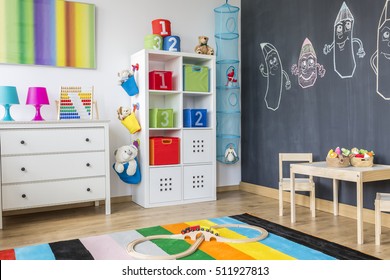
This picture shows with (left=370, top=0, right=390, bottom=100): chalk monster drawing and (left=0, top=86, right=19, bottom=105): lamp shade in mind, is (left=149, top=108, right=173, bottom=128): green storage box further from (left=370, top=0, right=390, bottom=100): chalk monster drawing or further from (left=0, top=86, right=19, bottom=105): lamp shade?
(left=370, top=0, right=390, bottom=100): chalk monster drawing

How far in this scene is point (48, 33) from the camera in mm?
3828

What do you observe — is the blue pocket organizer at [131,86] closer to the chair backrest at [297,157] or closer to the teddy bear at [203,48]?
the teddy bear at [203,48]

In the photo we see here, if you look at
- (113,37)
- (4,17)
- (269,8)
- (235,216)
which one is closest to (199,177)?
(235,216)

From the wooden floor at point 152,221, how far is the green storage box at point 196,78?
122 centimetres

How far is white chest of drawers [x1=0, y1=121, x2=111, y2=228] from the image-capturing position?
10.7 ft

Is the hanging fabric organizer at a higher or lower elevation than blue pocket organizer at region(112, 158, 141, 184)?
higher

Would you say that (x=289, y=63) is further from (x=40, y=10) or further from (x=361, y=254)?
(x=40, y=10)

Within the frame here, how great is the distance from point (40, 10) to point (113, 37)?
0.75 meters

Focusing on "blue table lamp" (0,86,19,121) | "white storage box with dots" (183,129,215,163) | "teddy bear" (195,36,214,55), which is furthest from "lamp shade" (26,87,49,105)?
"teddy bear" (195,36,214,55)

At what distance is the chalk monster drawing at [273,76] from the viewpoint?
428 cm

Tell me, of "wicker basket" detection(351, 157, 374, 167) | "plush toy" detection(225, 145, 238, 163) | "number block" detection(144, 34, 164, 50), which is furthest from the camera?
"plush toy" detection(225, 145, 238, 163)

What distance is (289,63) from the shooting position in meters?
4.16

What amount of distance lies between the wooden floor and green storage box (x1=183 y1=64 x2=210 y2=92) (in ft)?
4.00

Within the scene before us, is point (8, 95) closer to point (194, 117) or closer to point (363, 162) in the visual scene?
point (194, 117)
